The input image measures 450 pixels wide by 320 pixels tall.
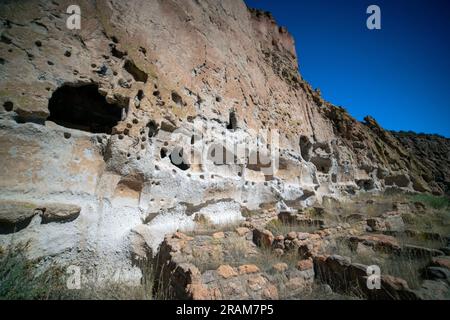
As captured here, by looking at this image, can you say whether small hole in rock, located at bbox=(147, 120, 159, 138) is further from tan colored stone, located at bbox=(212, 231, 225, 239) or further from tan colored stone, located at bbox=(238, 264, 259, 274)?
tan colored stone, located at bbox=(238, 264, 259, 274)

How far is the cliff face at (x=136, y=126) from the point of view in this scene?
11.3 feet

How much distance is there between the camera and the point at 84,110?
6.23 m

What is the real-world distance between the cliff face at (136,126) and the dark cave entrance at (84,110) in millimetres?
35

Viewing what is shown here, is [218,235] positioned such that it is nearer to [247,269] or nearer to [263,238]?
[263,238]

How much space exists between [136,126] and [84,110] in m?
2.76

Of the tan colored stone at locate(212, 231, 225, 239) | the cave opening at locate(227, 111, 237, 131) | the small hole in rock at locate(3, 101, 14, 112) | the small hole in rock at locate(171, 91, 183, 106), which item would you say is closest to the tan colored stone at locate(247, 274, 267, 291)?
the tan colored stone at locate(212, 231, 225, 239)

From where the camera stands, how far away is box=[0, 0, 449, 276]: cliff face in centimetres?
345

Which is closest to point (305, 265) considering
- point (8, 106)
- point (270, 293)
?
point (270, 293)

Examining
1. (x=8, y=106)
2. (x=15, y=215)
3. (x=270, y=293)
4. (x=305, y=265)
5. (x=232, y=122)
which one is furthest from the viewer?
(x=232, y=122)

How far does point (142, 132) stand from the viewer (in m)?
4.59

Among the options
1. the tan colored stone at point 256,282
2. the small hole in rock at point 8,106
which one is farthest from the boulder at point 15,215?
the tan colored stone at point 256,282

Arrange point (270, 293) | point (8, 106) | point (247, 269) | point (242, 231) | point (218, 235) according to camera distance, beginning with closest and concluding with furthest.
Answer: point (270, 293)
point (247, 269)
point (8, 106)
point (218, 235)
point (242, 231)

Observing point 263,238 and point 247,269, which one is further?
point 263,238
